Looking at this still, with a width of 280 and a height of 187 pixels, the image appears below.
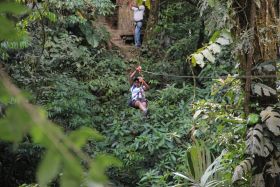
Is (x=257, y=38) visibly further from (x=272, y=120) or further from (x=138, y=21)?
Answer: (x=138, y=21)

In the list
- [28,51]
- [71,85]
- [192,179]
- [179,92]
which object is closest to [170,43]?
[179,92]

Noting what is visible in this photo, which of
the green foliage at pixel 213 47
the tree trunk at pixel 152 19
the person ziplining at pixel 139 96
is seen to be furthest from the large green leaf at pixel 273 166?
the tree trunk at pixel 152 19

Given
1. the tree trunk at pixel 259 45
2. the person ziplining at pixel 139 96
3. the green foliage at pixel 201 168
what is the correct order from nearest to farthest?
1. the tree trunk at pixel 259 45
2. the green foliage at pixel 201 168
3. the person ziplining at pixel 139 96

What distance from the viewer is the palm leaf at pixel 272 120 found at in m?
3.01

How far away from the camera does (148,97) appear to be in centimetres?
982

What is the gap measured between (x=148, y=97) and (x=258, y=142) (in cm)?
684

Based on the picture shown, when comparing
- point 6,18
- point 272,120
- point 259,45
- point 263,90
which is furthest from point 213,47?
point 6,18

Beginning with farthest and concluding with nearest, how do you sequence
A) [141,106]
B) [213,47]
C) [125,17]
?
[125,17] < [141,106] < [213,47]

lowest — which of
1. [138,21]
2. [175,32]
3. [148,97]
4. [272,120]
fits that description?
[148,97]

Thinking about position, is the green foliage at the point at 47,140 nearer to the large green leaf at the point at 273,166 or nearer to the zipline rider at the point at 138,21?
the large green leaf at the point at 273,166

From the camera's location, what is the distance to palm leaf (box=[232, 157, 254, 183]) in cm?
298

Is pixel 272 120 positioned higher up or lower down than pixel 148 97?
higher up

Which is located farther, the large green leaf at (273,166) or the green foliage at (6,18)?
the large green leaf at (273,166)

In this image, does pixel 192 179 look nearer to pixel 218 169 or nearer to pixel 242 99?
pixel 218 169
